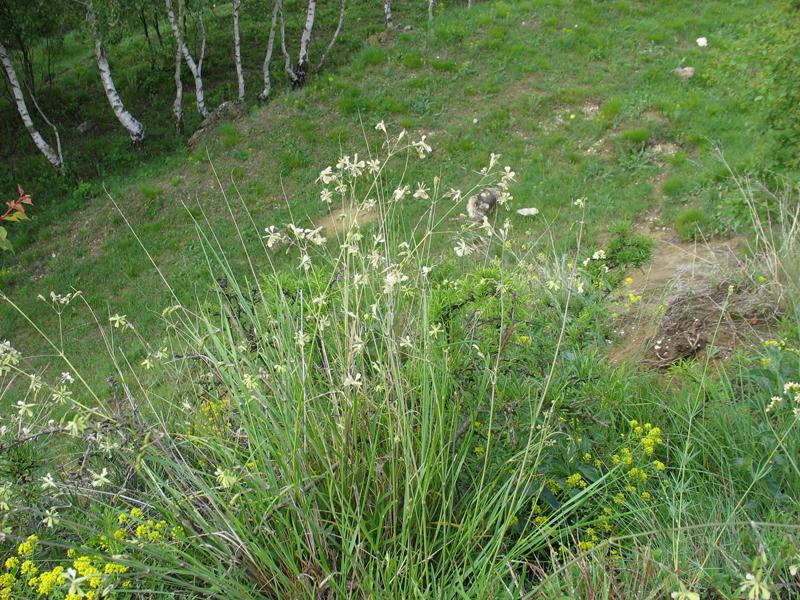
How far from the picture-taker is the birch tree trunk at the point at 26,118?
38.8 ft

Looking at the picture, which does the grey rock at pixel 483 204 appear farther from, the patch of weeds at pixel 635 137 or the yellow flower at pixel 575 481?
the yellow flower at pixel 575 481

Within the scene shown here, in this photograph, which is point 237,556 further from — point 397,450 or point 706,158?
point 706,158

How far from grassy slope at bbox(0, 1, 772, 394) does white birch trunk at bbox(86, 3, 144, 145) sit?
3.33 feet

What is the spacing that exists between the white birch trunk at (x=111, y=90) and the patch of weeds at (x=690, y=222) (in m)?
10.1

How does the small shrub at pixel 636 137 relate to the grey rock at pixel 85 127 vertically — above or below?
below

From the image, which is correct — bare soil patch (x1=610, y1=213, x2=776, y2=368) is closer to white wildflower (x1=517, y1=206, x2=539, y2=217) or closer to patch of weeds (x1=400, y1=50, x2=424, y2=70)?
white wildflower (x1=517, y1=206, x2=539, y2=217)

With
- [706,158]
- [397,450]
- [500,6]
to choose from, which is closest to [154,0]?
[500,6]

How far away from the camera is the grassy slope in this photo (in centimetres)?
965

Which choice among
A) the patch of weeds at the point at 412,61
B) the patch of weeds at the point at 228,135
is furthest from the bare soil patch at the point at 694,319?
the patch of weeds at the point at 412,61

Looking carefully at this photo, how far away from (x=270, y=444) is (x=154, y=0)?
13.5 m

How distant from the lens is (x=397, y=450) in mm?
2365

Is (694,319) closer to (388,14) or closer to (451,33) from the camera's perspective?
(451,33)

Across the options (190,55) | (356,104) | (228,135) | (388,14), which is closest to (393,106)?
(356,104)

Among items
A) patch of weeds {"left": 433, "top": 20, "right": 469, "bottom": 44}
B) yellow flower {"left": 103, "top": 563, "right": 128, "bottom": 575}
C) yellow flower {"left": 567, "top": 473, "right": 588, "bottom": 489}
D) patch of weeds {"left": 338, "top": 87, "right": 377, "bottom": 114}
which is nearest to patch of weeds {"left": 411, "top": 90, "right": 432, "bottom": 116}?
patch of weeds {"left": 338, "top": 87, "right": 377, "bottom": 114}
